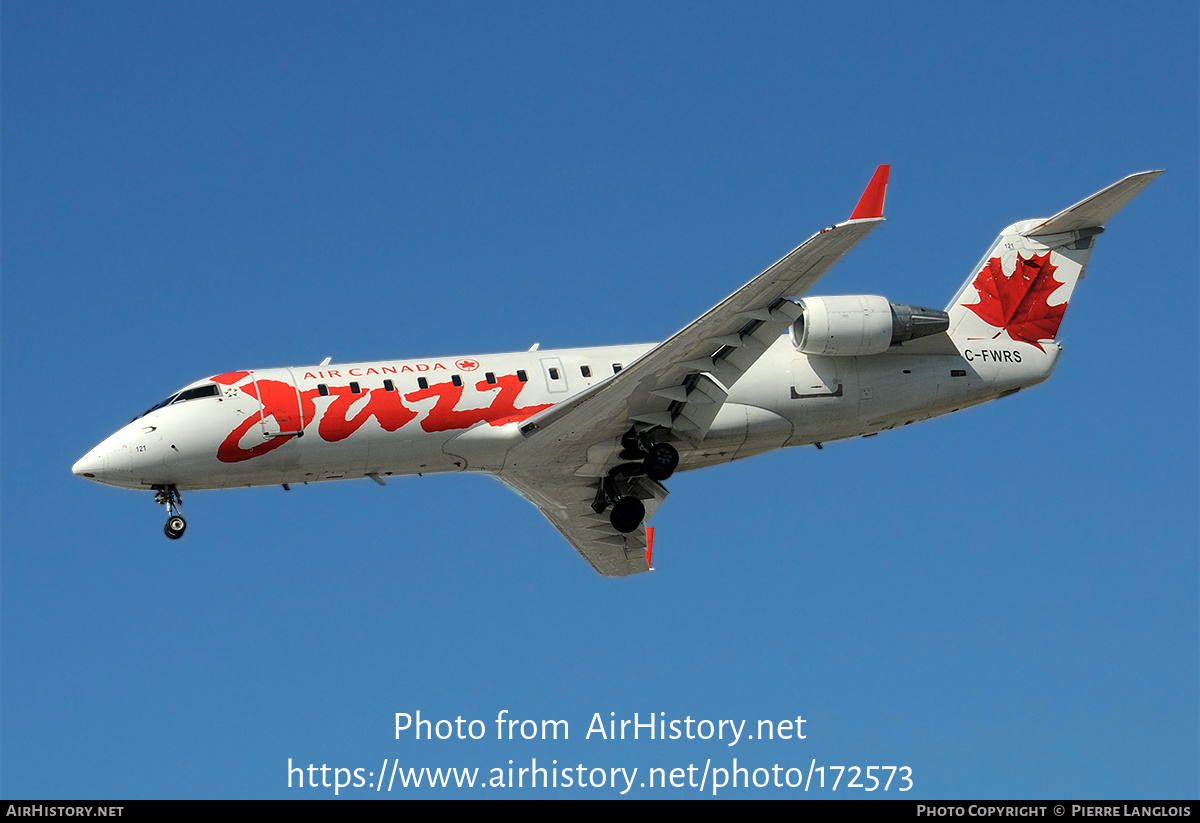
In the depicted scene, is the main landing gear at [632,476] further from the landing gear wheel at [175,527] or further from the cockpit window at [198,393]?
the landing gear wheel at [175,527]

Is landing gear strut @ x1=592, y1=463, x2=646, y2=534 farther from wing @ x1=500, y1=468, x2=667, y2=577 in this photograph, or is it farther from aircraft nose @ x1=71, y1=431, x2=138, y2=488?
aircraft nose @ x1=71, y1=431, x2=138, y2=488

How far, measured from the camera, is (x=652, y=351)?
23562 mm

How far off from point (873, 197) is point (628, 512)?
25.0 feet

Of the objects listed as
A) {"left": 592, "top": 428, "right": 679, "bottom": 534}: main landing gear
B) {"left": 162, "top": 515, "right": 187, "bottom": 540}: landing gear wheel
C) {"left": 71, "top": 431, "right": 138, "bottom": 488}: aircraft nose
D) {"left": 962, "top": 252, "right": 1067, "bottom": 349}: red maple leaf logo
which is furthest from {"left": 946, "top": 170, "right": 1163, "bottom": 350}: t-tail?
{"left": 71, "top": 431, "right": 138, "bottom": 488}: aircraft nose

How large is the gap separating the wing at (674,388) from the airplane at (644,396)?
0.12 ft

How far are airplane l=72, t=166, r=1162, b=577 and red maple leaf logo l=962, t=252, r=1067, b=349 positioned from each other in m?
0.03

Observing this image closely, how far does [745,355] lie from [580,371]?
3.06m

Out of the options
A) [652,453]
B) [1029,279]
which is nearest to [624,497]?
[652,453]

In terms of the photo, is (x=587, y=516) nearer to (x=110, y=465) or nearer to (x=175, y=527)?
(x=175, y=527)

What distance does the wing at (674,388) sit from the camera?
2219cm

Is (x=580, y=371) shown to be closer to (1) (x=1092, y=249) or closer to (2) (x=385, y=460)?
(2) (x=385, y=460)

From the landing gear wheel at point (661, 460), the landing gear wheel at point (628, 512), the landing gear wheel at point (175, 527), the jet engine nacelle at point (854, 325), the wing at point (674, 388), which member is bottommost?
the landing gear wheel at point (175, 527)

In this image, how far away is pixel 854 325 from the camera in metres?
25.5

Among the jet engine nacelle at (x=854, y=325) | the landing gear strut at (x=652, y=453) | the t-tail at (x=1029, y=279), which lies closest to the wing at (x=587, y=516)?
the landing gear strut at (x=652, y=453)
